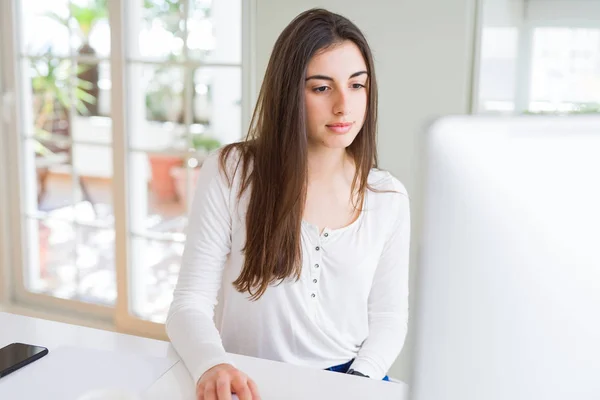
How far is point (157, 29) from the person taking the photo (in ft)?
9.91

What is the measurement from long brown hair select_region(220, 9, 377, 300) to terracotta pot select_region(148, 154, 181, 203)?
3.88m

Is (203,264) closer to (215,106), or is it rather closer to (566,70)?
(566,70)

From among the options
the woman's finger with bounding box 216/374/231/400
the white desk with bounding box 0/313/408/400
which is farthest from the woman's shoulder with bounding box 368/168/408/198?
the woman's finger with bounding box 216/374/231/400

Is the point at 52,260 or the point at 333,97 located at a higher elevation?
the point at 333,97

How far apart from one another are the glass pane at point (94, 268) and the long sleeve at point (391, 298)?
2145 millimetres

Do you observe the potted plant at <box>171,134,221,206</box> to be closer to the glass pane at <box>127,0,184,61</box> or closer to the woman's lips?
the glass pane at <box>127,0,184,61</box>

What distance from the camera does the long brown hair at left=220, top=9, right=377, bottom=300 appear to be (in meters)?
1.41

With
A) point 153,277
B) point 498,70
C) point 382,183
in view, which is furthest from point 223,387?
point 153,277

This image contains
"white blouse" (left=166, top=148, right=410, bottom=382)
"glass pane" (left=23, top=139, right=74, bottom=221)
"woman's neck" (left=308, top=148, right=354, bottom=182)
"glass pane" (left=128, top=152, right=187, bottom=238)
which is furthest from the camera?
"glass pane" (left=128, top=152, right=187, bottom=238)

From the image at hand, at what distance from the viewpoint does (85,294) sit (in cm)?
350

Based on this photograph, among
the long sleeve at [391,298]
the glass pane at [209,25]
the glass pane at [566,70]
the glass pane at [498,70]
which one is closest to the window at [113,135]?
the glass pane at [209,25]

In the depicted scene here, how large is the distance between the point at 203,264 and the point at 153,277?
206 cm

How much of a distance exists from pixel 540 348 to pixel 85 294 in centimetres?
325

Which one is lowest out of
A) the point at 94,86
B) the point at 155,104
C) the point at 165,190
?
the point at 165,190
